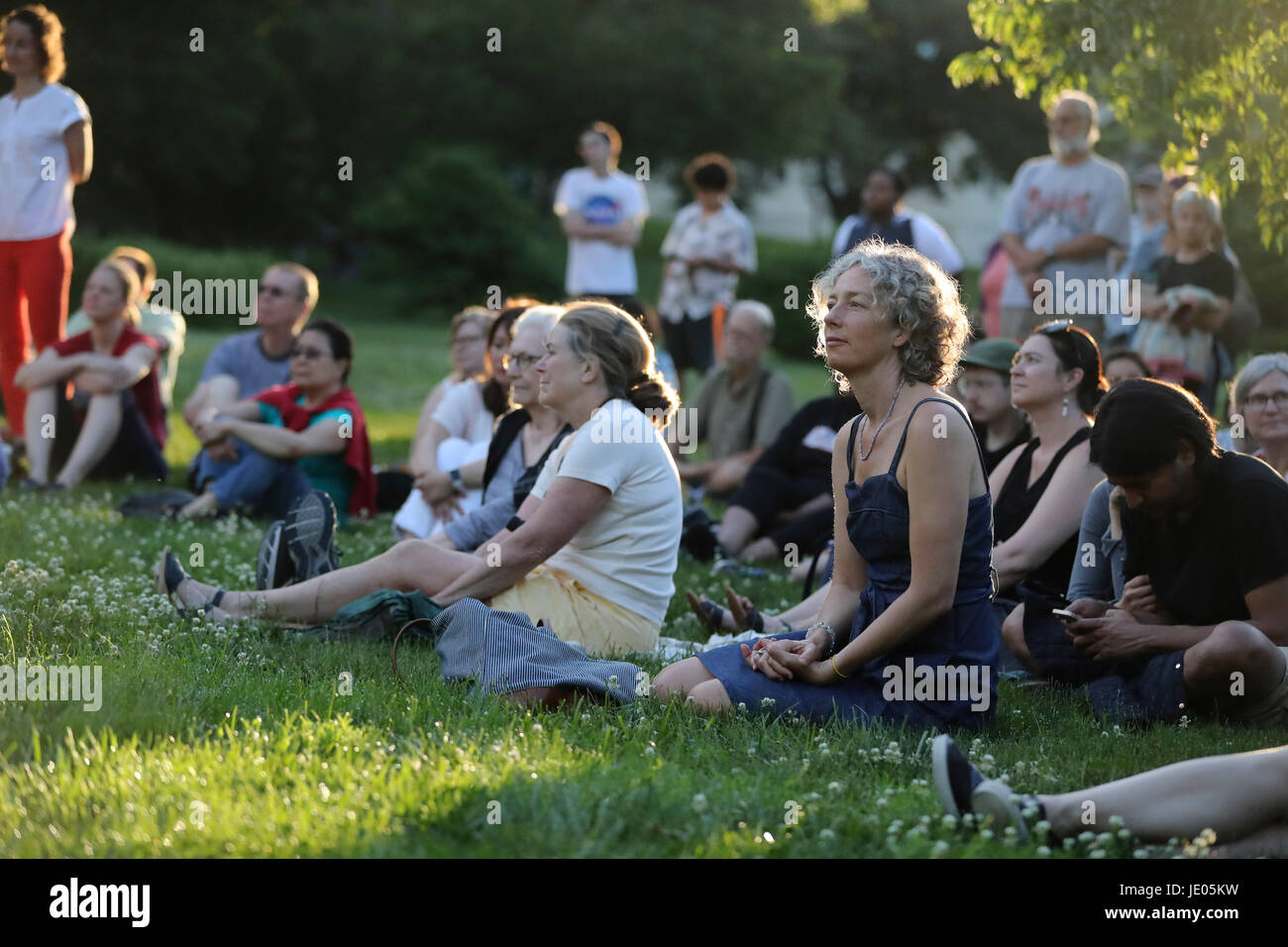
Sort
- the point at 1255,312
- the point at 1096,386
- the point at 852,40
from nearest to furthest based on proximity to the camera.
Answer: the point at 1096,386, the point at 1255,312, the point at 852,40

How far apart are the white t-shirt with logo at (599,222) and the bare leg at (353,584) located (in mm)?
8357

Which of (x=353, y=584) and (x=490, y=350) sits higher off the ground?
(x=490, y=350)

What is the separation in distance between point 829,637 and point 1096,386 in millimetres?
2128

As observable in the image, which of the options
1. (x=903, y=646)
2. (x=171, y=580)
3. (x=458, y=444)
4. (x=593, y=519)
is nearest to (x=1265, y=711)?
(x=903, y=646)

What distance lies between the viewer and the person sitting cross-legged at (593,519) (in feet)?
19.0

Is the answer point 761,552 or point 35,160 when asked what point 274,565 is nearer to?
point 761,552

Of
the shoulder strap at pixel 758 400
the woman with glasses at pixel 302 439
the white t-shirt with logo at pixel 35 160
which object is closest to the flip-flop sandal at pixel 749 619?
the woman with glasses at pixel 302 439

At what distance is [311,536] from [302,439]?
2367 mm

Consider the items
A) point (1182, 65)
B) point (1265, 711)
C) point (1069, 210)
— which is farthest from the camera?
point (1069, 210)

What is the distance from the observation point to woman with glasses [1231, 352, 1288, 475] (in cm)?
621

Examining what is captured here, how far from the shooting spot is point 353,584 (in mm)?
6348

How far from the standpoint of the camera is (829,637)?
5.04m
